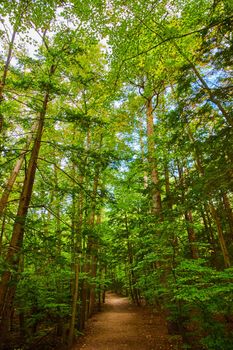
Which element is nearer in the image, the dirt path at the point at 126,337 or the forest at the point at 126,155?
the forest at the point at 126,155

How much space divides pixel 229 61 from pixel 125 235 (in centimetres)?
1657

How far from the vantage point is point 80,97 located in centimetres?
1293

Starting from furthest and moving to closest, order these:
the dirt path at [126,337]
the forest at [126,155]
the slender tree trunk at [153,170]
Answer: the slender tree trunk at [153,170] < the dirt path at [126,337] < the forest at [126,155]

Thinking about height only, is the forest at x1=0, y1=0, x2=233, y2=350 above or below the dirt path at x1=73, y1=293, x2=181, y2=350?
above

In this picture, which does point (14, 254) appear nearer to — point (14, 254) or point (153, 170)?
point (14, 254)

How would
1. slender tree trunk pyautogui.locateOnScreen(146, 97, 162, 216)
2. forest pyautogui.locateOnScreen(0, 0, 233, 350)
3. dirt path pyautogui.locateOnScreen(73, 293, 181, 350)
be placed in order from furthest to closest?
slender tree trunk pyautogui.locateOnScreen(146, 97, 162, 216)
dirt path pyautogui.locateOnScreen(73, 293, 181, 350)
forest pyautogui.locateOnScreen(0, 0, 233, 350)

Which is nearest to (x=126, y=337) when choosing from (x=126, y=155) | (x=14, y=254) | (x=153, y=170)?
(x=153, y=170)

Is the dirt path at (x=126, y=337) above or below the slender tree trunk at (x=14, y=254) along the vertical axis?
below

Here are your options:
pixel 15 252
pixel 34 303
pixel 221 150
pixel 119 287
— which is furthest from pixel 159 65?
pixel 119 287

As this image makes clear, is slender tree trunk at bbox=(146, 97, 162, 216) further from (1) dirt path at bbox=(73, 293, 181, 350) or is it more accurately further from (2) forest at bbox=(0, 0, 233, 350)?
(1) dirt path at bbox=(73, 293, 181, 350)

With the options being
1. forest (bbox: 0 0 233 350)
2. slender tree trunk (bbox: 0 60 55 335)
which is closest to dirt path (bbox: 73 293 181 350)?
forest (bbox: 0 0 233 350)

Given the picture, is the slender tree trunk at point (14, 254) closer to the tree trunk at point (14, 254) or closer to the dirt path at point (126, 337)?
the tree trunk at point (14, 254)

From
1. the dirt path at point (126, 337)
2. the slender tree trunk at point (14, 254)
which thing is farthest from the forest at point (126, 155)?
the dirt path at point (126, 337)

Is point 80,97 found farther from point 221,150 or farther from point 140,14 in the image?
point 221,150
